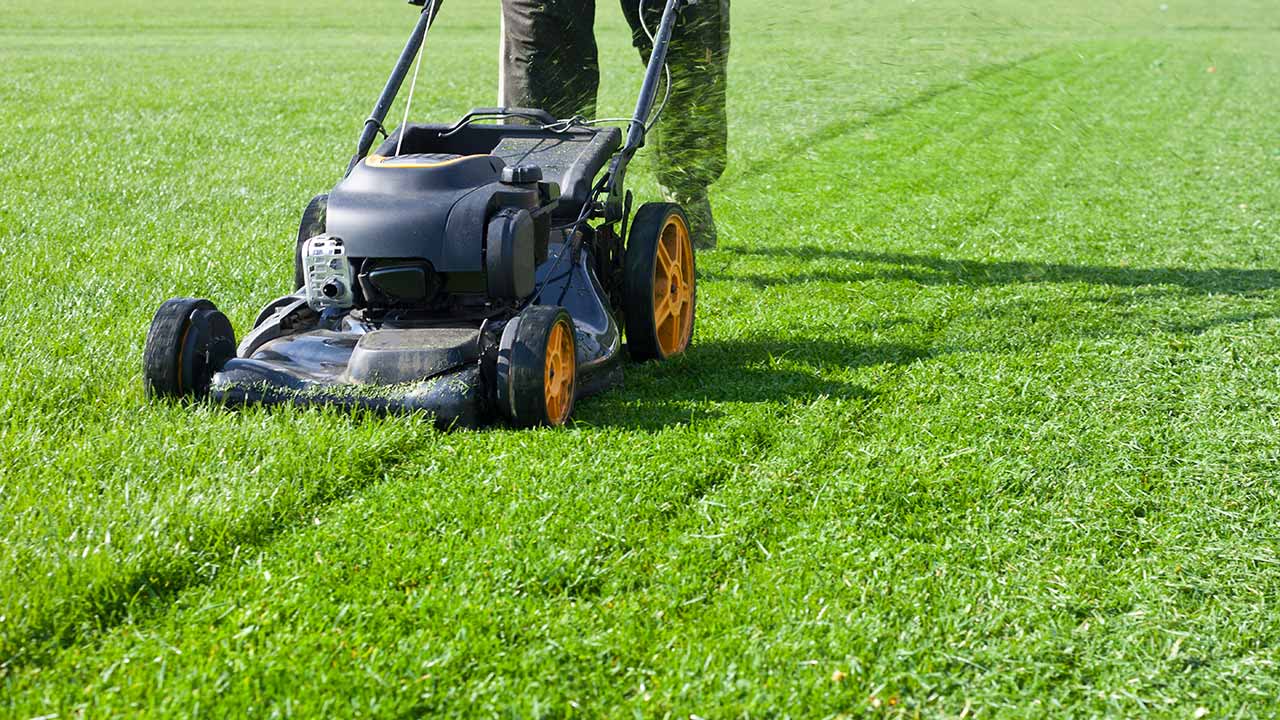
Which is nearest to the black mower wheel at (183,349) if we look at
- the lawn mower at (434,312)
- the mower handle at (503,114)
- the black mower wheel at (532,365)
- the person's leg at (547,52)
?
the lawn mower at (434,312)

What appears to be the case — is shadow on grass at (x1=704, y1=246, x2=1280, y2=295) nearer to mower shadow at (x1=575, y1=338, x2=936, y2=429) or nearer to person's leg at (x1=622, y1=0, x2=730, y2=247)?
person's leg at (x1=622, y1=0, x2=730, y2=247)

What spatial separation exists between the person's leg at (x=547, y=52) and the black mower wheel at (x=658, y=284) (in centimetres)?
97

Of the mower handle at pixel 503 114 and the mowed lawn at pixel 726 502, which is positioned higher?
the mower handle at pixel 503 114

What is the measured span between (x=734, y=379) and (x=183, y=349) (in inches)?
65.2

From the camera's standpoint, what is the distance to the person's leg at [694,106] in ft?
18.4

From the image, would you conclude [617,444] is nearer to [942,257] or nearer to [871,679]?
[871,679]

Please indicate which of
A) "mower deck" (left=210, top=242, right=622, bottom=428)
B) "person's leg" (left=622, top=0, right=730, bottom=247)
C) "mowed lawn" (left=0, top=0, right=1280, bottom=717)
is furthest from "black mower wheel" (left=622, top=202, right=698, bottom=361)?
"person's leg" (left=622, top=0, right=730, bottom=247)

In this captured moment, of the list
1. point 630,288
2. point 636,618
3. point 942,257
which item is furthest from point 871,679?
point 942,257

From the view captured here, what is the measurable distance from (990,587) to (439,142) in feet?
8.15

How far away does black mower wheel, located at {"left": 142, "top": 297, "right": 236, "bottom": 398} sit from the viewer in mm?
3510

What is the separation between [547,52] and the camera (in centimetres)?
516

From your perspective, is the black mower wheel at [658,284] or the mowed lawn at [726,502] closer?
the mowed lawn at [726,502]

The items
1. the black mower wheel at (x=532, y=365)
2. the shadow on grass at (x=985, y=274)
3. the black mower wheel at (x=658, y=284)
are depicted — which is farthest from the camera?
the shadow on grass at (x=985, y=274)

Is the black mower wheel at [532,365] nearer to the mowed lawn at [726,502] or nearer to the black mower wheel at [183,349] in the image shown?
the mowed lawn at [726,502]
